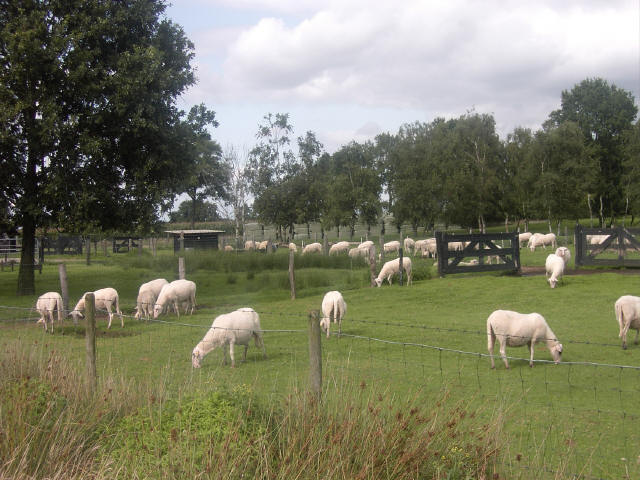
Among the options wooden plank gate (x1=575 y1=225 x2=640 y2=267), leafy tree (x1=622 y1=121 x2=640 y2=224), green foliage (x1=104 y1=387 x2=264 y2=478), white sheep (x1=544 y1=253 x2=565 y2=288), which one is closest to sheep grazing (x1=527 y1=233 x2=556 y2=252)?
wooden plank gate (x1=575 y1=225 x2=640 y2=267)

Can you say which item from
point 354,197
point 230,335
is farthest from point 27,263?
point 354,197

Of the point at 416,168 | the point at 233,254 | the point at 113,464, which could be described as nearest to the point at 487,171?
the point at 416,168

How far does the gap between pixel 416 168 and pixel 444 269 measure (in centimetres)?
4189

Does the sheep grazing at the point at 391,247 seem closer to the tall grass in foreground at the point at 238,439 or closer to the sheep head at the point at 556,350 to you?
the sheep head at the point at 556,350

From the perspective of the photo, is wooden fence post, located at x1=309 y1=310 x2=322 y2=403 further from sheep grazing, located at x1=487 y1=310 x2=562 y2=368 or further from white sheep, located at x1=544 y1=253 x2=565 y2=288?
white sheep, located at x1=544 y1=253 x2=565 y2=288

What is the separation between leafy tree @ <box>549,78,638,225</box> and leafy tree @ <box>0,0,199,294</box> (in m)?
57.8

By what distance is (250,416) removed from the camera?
517cm

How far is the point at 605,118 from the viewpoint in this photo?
73812mm

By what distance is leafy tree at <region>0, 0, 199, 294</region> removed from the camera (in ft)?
74.0

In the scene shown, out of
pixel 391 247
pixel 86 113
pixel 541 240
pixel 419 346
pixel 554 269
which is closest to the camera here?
pixel 419 346

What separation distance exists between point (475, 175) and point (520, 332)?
56.8 meters

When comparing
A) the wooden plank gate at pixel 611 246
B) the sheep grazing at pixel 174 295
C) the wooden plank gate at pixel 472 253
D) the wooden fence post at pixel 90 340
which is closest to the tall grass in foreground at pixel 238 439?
the wooden fence post at pixel 90 340

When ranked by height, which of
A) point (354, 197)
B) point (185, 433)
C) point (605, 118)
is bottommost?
point (185, 433)

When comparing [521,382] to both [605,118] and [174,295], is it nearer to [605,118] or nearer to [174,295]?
[174,295]
